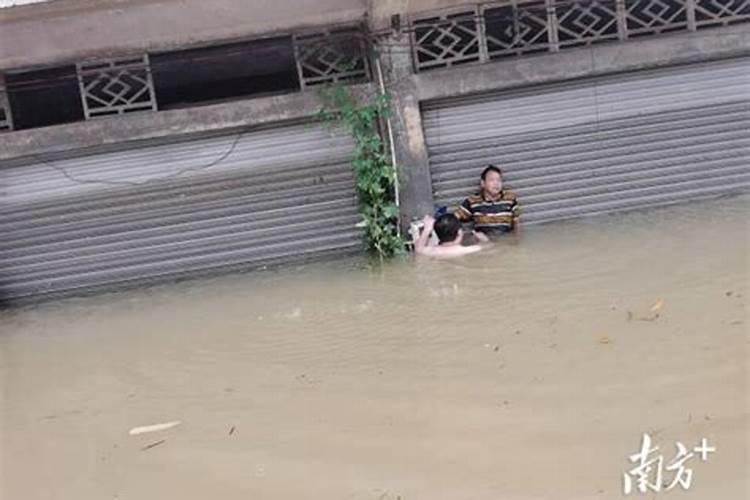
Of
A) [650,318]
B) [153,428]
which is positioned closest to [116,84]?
[153,428]

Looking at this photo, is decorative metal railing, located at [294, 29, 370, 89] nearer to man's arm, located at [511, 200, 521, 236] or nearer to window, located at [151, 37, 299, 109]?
window, located at [151, 37, 299, 109]

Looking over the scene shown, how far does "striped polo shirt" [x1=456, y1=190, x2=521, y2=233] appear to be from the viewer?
728cm

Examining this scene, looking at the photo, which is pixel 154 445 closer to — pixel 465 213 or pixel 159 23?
pixel 465 213

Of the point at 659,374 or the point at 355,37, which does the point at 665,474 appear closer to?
the point at 659,374

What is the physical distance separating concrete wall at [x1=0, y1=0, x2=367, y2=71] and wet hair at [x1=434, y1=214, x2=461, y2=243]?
6.07 ft

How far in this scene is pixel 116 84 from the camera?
7.30 meters

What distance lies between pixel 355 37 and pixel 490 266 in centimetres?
238

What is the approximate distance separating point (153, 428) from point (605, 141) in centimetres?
497

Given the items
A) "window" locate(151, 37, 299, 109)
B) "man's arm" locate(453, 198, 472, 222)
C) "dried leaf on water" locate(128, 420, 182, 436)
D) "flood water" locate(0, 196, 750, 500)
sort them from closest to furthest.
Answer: "flood water" locate(0, 196, 750, 500), "dried leaf on water" locate(128, 420, 182, 436), "man's arm" locate(453, 198, 472, 222), "window" locate(151, 37, 299, 109)

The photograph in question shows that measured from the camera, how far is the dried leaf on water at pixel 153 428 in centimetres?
414

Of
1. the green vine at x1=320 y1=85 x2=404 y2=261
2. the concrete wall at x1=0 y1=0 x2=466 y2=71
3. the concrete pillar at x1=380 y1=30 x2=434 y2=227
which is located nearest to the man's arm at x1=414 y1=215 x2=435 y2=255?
the green vine at x1=320 y1=85 x2=404 y2=261

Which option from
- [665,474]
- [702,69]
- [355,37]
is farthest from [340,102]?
[665,474]

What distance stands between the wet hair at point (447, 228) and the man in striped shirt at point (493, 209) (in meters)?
0.32

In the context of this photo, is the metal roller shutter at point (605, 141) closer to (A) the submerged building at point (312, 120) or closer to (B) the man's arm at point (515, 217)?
(A) the submerged building at point (312, 120)
